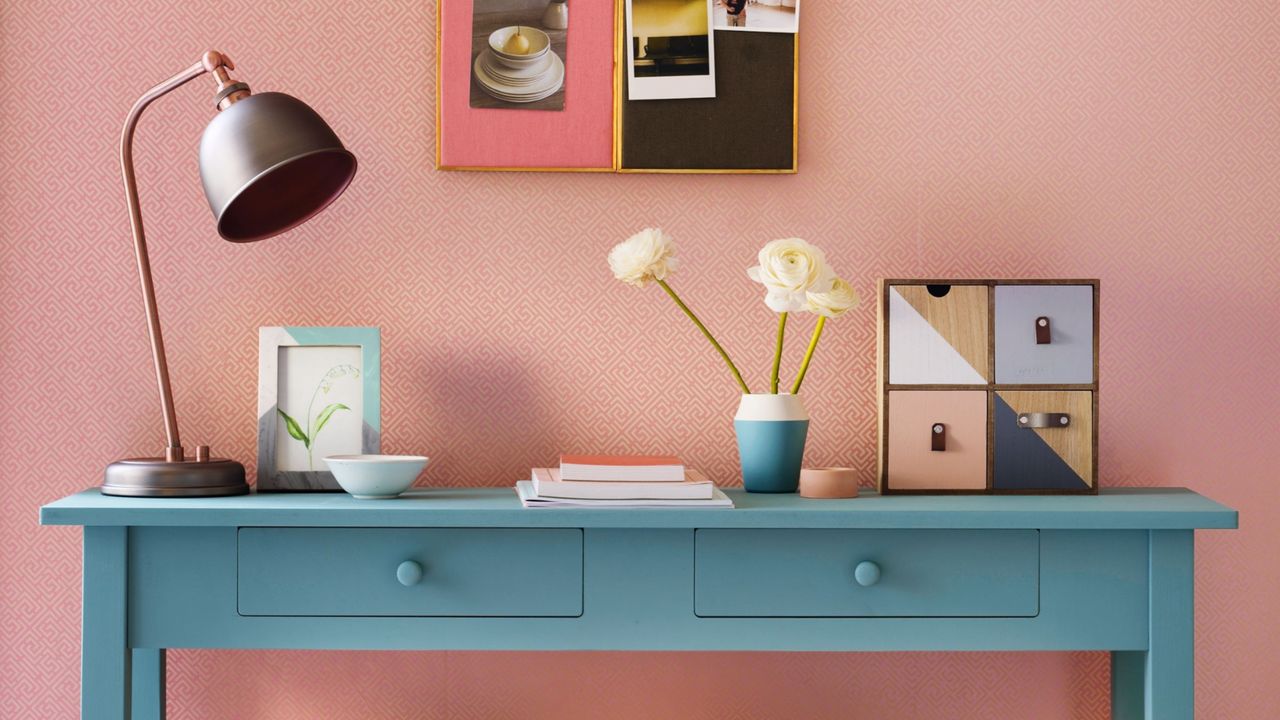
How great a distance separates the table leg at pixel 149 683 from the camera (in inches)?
59.2

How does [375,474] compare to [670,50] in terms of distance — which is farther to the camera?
[670,50]

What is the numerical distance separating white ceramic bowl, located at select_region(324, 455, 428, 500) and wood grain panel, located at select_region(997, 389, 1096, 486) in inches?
36.6

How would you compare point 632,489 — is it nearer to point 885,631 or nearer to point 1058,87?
point 885,631

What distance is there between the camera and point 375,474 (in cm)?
137

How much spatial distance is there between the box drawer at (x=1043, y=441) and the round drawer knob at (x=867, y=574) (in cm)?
33

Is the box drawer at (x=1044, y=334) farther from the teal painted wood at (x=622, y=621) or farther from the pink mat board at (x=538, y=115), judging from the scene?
the pink mat board at (x=538, y=115)

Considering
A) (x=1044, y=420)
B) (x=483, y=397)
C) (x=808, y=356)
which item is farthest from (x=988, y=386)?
(x=483, y=397)

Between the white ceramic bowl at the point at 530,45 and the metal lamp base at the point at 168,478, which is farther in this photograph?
the white ceramic bowl at the point at 530,45

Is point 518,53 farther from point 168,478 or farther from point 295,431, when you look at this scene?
point 168,478

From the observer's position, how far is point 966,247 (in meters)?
1.71

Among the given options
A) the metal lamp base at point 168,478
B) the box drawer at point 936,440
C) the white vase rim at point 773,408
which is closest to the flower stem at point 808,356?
the white vase rim at point 773,408

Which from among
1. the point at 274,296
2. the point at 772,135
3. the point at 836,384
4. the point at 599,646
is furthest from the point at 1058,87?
the point at 274,296

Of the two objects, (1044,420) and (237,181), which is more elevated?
(237,181)

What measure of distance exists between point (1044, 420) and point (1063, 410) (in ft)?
0.12
